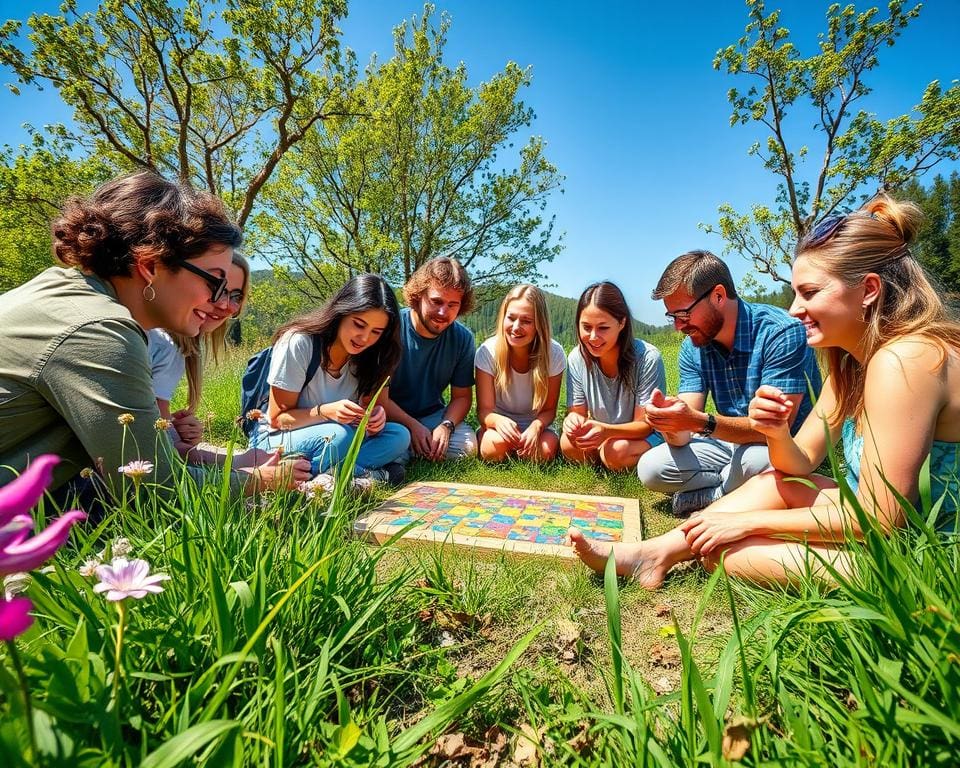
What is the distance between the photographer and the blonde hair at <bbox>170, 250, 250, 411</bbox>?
3.26 metres

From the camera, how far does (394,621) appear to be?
1588mm

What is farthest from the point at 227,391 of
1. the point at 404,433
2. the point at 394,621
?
the point at 394,621

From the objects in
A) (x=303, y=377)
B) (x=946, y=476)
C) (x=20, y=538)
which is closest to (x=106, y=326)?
(x=20, y=538)

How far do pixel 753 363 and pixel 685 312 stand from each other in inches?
22.7

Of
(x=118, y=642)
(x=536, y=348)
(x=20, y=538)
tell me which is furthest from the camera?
(x=536, y=348)

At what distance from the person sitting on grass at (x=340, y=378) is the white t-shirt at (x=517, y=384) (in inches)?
41.8

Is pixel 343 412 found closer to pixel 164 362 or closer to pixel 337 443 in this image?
pixel 337 443

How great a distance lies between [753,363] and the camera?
3.33 metres

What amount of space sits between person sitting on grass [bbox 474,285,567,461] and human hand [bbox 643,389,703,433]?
1383 millimetres

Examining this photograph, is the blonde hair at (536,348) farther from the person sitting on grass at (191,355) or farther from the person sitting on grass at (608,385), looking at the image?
the person sitting on grass at (191,355)

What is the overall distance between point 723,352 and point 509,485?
74.9 inches

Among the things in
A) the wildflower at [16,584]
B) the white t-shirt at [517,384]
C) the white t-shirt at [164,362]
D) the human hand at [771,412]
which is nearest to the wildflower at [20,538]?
the wildflower at [16,584]

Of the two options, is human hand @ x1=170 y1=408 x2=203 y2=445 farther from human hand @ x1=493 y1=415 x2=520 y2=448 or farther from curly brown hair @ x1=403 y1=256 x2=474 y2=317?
human hand @ x1=493 y1=415 x2=520 y2=448

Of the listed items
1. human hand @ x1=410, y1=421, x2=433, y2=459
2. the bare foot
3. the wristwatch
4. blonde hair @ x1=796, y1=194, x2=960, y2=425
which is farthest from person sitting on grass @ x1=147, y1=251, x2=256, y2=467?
blonde hair @ x1=796, y1=194, x2=960, y2=425
